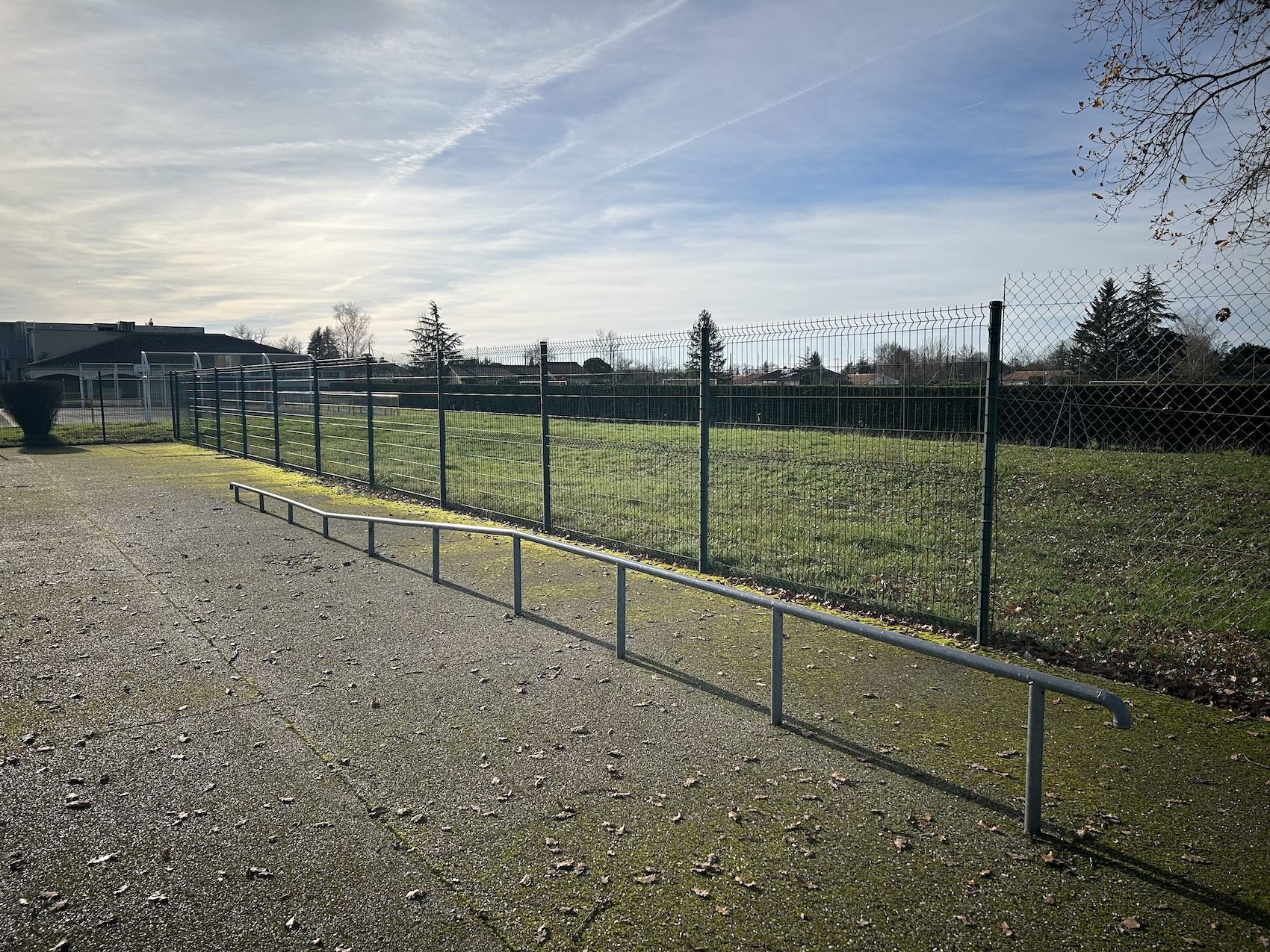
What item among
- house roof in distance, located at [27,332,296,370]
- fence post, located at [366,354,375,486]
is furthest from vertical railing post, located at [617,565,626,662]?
house roof in distance, located at [27,332,296,370]

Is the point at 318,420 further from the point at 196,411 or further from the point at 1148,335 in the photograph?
the point at 1148,335

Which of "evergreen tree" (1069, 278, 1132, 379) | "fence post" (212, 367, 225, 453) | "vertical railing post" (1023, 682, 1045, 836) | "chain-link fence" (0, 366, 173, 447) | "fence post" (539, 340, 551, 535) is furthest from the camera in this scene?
"chain-link fence" (0, 366, 173, 447)

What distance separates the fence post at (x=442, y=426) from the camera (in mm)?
12102

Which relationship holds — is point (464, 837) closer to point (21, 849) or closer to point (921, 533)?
point (21, 849)

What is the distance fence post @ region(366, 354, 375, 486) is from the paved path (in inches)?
295

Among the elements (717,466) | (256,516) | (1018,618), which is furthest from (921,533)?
(256,516)

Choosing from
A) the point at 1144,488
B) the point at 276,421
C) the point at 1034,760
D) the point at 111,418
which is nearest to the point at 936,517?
the point at 1144,488

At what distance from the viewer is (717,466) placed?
13297mm

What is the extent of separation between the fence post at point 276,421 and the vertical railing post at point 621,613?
1338 cm

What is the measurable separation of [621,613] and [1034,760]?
2.84 metres

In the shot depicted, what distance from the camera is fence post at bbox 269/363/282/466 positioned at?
17.5 metres

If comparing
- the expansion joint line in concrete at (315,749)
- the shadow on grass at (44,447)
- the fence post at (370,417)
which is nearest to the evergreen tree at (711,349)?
the expansion joint line in concrete at (315,749)

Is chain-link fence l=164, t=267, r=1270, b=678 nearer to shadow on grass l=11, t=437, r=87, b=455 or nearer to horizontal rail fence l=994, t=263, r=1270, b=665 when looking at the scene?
horizontal rail fence l=994, t=263, r=1270, b=665

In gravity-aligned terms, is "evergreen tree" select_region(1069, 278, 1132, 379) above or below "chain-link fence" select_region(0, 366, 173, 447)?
above
